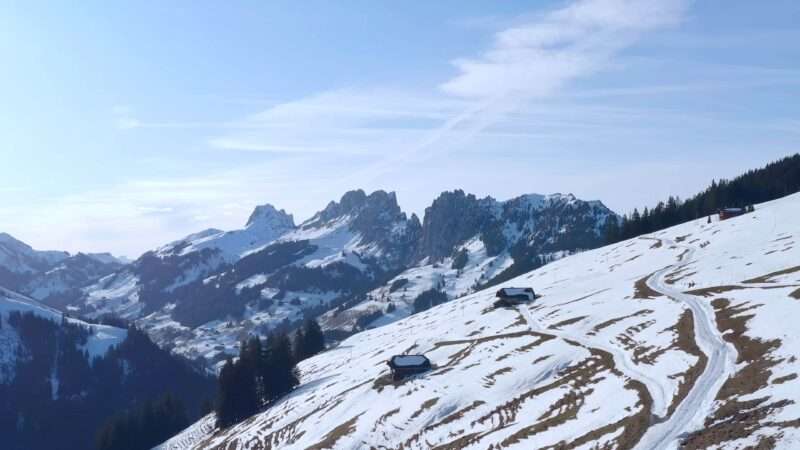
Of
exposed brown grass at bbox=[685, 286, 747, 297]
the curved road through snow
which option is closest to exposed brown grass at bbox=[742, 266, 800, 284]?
exposed brown grass at bbox=[685, 286, 747, 297]

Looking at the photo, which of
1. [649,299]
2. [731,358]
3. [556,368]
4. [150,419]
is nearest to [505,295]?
[649,299]

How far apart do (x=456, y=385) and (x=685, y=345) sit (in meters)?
24.6

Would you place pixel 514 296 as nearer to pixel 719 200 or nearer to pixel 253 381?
pixel 253 381

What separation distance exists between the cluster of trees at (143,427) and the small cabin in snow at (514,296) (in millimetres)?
76251

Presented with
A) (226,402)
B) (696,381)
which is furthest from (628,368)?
(226,402)

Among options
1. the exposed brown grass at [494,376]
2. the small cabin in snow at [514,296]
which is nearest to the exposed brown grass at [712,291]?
the exposed brown grass at [494,376]

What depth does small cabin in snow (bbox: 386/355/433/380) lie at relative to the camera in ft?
282

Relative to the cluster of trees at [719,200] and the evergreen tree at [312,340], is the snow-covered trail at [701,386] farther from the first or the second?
the cluster of trees at [719,200]

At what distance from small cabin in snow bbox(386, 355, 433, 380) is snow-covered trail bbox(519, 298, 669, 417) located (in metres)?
14.9

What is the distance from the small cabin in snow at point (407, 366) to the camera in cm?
8606

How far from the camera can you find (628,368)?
59469 mm

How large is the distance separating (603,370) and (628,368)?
2669mm

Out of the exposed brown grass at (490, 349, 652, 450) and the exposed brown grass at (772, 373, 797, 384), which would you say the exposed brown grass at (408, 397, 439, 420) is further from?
the exposed brown grass at (772, 373, 797, 384)

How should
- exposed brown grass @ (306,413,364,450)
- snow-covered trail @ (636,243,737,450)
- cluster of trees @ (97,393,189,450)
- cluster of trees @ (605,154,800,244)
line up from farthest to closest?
cluster of trees @ (605,154,800,244)
cluster of trees @ (97,393,189,450)
exposed brown grass @ (306,413,364,450)
snow-covered trail @ (636,243,737,450)
